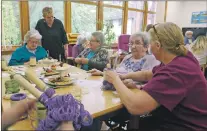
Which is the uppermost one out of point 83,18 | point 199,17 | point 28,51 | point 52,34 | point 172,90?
point 199,17

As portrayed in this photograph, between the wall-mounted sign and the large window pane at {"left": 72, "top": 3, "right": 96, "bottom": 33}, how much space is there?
12.0 feet

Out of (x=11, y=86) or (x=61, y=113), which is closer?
(x=61, y=113)

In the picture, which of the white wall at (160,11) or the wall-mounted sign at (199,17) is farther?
the white wall at (160,11)

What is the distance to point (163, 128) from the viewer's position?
3.82ft

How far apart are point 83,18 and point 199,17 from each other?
4.09 meters

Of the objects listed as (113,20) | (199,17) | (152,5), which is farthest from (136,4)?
(199,17)

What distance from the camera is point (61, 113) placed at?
76 centimetres

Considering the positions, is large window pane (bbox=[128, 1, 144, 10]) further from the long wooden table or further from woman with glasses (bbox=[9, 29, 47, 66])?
the long wooden table

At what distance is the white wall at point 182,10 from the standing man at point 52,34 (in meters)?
4.59

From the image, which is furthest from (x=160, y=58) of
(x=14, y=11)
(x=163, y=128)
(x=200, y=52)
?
(x=14, y=11)

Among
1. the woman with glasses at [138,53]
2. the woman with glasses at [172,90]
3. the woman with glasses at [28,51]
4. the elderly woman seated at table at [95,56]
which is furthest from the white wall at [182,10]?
the woman with glasses at [172,90]

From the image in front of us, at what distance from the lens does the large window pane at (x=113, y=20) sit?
5.30m

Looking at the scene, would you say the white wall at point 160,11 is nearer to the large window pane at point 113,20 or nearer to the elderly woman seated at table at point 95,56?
the large window pane at point 113,20

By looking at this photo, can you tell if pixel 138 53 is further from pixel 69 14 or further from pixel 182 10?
pixel 182 10
